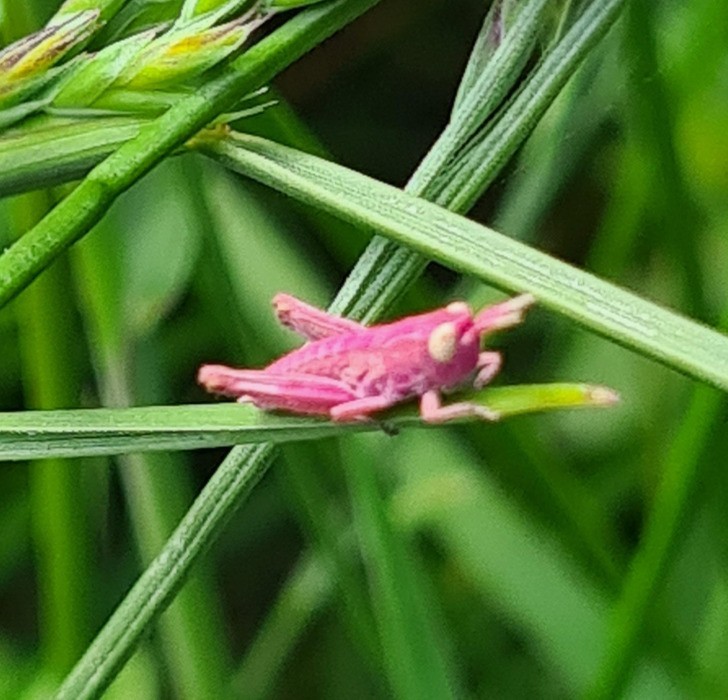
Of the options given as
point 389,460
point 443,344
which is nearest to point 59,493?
point 389,460

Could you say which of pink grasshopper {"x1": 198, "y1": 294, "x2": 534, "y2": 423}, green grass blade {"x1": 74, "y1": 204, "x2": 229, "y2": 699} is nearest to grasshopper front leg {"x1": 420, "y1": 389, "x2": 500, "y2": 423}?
pink grasshopper {"x1": 198, "y1": 294, "x2": 534, "y2": 423}

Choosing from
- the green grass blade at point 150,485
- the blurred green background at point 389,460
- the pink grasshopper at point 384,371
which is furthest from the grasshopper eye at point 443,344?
the green grass blade at point 150,485

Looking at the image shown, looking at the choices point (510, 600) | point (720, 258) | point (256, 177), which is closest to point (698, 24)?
point (720, 258)

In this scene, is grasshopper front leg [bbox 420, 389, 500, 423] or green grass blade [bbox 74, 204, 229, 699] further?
green grass blade [bbox 74, 204, 229, 699]

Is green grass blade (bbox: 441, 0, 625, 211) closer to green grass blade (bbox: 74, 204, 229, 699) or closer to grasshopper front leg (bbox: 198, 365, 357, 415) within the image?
grasshopper front leg (bbox: 198, 365, 357, 415)

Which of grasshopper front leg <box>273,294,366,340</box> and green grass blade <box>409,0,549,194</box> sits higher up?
green grass blade <box>409,0,549,194</box>

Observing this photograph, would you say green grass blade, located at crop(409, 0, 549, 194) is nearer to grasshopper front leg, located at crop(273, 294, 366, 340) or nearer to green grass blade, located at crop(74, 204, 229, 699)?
grasshopper front leg, located at crop(273, 294, 366, 340)

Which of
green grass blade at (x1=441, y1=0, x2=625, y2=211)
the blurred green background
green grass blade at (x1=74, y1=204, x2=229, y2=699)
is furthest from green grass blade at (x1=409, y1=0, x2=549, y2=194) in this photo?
green grass blade at (x1=74, y1=204, x2=229, y2=699)
